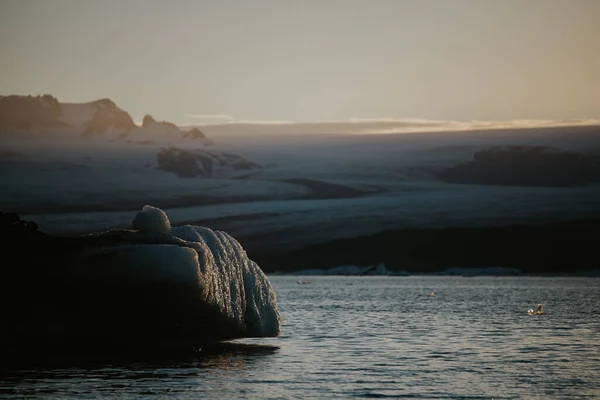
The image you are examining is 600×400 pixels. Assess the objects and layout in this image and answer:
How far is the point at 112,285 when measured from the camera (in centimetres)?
3056

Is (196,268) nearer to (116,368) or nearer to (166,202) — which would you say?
(116,368)

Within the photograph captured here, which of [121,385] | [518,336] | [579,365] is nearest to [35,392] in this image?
[121,385]

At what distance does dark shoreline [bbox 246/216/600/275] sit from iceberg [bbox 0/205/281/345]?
150506 mm

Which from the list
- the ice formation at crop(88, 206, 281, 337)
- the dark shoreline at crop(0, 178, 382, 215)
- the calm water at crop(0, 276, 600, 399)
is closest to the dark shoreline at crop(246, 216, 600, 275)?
the dark shoreline at crop(0, 178, 382, 215)

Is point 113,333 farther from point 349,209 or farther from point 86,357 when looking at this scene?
point 349,209

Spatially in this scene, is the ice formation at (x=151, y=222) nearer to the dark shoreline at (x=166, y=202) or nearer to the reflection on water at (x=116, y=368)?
the reflection on water at (x=116, y=368)

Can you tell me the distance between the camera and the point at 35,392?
84.7 feet

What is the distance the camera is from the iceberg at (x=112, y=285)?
30125mm

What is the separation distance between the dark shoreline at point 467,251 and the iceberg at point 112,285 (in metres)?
151

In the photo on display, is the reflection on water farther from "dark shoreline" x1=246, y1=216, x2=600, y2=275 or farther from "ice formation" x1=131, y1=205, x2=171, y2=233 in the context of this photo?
"dark shoreline" x1=246, y1=216, x2=600, y2=275

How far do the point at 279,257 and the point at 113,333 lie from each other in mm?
157578

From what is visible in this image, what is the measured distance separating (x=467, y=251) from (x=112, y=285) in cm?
16883

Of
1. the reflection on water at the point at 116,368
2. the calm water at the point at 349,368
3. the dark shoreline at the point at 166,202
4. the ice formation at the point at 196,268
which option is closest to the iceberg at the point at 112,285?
the ice formation at the point at 196,268

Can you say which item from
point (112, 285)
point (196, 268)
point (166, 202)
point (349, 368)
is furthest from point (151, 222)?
point (166, 202)
